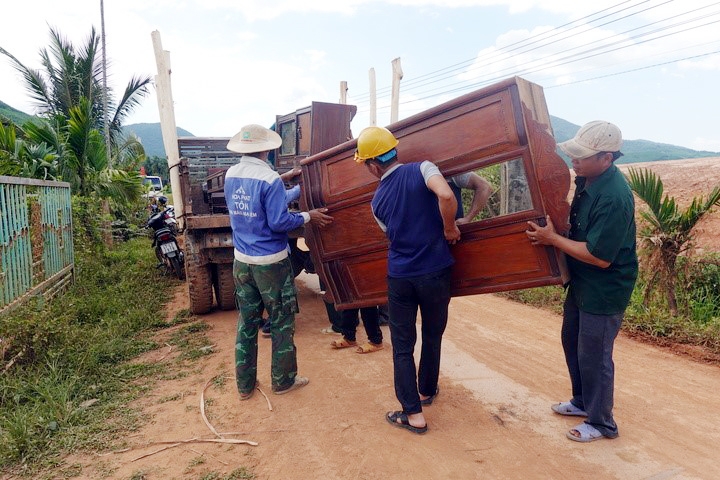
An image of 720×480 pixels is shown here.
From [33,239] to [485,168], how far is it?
5592 mm

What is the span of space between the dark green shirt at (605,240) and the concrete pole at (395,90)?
9478mm

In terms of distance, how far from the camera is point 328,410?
3.71 meters

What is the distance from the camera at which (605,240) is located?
2.86 meters

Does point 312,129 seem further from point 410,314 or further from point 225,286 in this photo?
Result: point 410,314

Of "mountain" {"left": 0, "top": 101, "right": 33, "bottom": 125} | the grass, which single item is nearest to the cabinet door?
the grass

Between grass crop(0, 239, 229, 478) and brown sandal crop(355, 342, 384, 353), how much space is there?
1.55 metres

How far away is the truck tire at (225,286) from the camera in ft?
20.7

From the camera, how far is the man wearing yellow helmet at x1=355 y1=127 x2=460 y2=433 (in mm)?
3154

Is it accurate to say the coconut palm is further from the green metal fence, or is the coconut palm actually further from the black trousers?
the black trousers

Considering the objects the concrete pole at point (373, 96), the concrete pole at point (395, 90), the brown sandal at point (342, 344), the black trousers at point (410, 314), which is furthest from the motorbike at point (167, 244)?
the black trousers at point (410, 314)

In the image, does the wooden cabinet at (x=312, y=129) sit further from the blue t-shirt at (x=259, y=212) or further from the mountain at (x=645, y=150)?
the mountain at (x=645, y=150)

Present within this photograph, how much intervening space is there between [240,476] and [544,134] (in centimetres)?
268

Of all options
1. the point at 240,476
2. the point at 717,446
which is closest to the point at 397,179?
the point at 240,476

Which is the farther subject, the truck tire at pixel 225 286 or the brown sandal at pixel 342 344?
the truck tire at pixel 225 286
